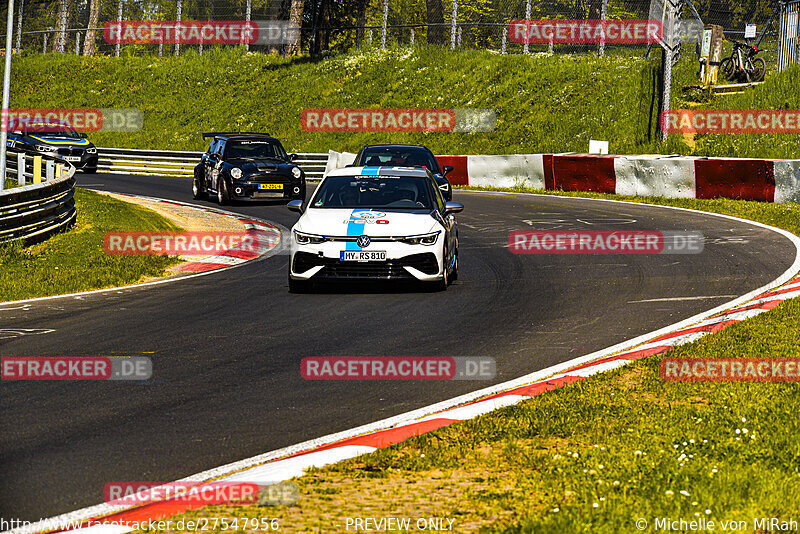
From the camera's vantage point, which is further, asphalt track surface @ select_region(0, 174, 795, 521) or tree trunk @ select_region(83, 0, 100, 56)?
tree trunk @ select_region(83, 0, 100, 56)

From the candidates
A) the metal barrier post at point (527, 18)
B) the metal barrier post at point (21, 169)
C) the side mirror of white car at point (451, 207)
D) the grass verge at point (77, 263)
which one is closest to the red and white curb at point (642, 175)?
the metal barrier post at point (527, 18)

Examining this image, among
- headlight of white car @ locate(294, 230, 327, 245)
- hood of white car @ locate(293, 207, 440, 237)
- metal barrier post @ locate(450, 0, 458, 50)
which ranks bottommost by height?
headlight of white car @ locate(294, 230, 327, 245)

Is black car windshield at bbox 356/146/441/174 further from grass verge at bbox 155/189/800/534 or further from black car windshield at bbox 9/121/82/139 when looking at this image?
black car windshield at bbox 9/121/82/139

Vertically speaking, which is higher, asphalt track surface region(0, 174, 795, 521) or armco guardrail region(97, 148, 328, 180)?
armco guardrail region(97, 148, 328, 180)

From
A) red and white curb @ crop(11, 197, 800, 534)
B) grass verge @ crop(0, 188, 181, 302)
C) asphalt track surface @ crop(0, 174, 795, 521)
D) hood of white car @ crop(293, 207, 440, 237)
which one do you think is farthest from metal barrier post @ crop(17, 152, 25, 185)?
red and white curb @ crop(11, 197, 800, 534)

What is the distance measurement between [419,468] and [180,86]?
46693mm

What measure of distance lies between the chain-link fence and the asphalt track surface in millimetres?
19505

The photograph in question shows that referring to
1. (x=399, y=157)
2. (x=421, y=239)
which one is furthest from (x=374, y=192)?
(x=399, y=157)

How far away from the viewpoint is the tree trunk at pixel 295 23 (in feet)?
151

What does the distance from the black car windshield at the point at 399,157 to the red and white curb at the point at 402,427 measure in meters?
10.5

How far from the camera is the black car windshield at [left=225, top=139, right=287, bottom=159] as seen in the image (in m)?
23.8

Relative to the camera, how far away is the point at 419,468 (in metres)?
5.26

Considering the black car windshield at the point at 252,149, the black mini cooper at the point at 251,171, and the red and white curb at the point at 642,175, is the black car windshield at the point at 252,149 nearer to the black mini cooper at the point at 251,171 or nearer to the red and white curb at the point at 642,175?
the black mini cooper at the point at 251,171

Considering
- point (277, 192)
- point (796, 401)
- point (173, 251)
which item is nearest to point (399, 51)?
point (277, 192)
